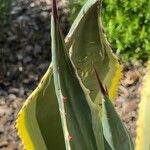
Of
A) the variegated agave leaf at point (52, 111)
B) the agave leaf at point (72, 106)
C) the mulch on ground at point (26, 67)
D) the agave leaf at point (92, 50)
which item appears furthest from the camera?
the mulch on ground at point (26, 67)

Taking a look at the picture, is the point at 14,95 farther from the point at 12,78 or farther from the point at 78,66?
the point at 78,66

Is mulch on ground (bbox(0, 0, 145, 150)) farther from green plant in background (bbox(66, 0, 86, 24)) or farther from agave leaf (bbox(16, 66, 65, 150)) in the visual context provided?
agave leaf (bbox(16, 66, 65, 150))

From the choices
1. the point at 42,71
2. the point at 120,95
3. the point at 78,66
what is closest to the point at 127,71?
the point at 120,95

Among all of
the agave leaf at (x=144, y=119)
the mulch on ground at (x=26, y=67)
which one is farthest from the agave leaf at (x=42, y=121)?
the mulch on ground at (x=26, y=67)

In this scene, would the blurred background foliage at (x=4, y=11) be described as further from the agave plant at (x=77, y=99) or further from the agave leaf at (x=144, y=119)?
the agave leaf at (x=144, y=119)

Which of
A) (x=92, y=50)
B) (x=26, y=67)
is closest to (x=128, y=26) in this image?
(x=26, y=67)

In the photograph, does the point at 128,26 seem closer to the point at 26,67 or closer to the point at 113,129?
the point at 26,67
